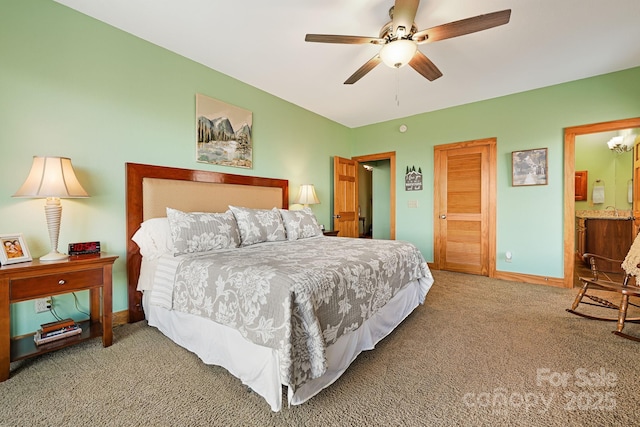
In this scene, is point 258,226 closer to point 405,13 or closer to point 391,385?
point 391,385

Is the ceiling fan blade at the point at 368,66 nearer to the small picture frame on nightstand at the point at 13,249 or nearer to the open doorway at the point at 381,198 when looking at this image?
the small picture frame on nightstand at the point at 13,249

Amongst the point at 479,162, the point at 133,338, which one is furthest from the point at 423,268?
the point at 133,338

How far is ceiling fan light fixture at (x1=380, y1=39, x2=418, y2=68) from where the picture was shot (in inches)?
80.7

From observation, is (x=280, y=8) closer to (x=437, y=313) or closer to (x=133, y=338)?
(x=133, y=338)

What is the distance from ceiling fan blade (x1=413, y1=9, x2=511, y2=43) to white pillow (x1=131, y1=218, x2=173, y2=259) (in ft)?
8.36

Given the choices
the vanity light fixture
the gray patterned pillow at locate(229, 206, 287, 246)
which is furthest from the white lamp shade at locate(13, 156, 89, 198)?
the vanity light fixture

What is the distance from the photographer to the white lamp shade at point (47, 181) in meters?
1.83

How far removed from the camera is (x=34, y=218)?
6.72 ft

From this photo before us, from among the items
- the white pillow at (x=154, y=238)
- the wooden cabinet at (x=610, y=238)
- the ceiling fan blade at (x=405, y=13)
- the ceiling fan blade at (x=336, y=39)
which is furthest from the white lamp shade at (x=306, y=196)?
the wooden cabinet at (x=610, y=238)

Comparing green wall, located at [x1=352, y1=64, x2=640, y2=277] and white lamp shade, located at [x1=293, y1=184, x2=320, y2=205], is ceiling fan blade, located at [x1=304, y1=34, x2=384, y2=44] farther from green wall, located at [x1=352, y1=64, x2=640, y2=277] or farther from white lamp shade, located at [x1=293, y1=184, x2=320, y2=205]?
white lamp shade, located at [x1=293, y1=184, x2=320, y2=205]

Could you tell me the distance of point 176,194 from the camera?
109 inches

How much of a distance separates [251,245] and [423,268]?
1.72 metres

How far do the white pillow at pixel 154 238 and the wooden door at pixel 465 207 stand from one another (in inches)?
151

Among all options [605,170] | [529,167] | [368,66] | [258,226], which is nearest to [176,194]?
[258,226]
